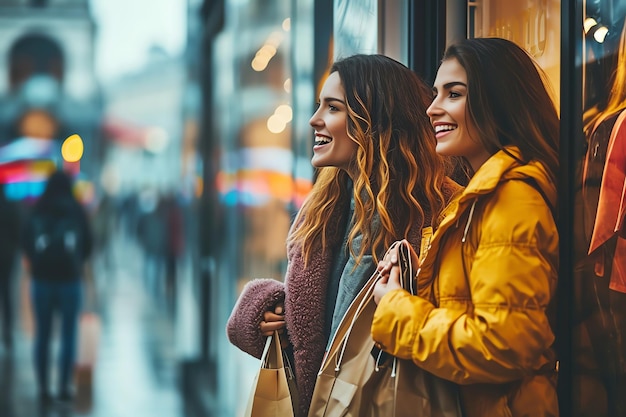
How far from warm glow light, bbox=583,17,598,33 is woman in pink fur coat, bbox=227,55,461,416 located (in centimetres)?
53

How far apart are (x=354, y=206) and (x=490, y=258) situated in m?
0.72

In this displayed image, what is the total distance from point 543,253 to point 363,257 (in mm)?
607

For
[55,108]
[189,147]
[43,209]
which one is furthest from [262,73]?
[55,108]

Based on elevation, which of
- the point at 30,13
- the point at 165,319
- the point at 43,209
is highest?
the point at 30,13

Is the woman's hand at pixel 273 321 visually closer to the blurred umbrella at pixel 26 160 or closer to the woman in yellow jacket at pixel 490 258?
the woman in yellow jacket at pixel 490 258

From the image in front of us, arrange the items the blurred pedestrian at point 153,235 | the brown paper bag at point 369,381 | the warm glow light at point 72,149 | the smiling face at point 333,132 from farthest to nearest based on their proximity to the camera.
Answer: the blurred pedestrian at point 153,235 < the warm glow light at point 72,149 < the smiling face at point 333,132 < the brown paper bag at point 369,381

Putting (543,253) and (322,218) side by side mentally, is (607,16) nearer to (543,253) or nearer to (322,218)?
(543,253)

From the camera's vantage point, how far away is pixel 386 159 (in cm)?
243

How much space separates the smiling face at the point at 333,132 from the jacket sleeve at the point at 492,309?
625 millimetres

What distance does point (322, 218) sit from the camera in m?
2.54

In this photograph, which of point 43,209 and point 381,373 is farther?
point 43,209

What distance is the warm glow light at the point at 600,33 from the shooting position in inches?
80.5

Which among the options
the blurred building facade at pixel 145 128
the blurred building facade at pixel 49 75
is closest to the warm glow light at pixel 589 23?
the blurred building facade at pixel 145 128

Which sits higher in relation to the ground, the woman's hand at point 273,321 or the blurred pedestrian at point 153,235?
the woman's hand at point 273,321
